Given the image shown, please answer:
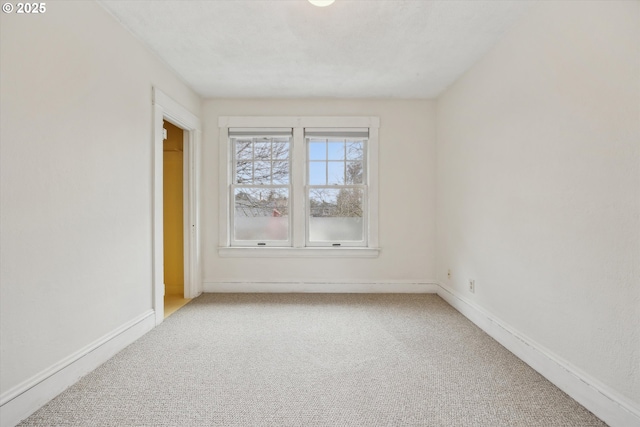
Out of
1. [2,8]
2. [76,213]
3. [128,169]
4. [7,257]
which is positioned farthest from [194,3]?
[7,257]

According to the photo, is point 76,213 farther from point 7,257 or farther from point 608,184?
point 608,184

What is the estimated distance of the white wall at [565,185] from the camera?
5.32ft

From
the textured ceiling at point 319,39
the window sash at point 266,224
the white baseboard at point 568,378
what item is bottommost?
the white baseboard at point 568,378

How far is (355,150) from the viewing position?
4.32 meters

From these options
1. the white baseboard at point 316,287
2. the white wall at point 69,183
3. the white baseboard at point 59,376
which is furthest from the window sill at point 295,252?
the white baseboard at point 59,376

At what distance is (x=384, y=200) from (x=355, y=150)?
79 centimetres

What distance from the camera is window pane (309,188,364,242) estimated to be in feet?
14.2

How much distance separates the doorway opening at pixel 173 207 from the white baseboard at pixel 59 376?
167cm

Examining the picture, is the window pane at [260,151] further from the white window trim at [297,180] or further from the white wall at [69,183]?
the white wall at [69,183]

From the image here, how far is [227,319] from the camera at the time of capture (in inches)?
128

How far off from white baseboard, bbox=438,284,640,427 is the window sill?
1.60 metres

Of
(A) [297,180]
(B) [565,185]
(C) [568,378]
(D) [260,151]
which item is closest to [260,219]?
(A) [297,180]

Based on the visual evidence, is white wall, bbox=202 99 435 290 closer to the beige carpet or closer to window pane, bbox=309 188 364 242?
window pane, bbox=309 188 364 242

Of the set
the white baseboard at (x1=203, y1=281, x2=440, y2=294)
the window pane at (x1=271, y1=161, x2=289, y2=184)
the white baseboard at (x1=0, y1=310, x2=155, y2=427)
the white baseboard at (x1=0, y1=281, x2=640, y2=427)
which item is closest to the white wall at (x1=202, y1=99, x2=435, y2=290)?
the white baseboard at (x1=203, y1=281, x2=440, y2=294)
